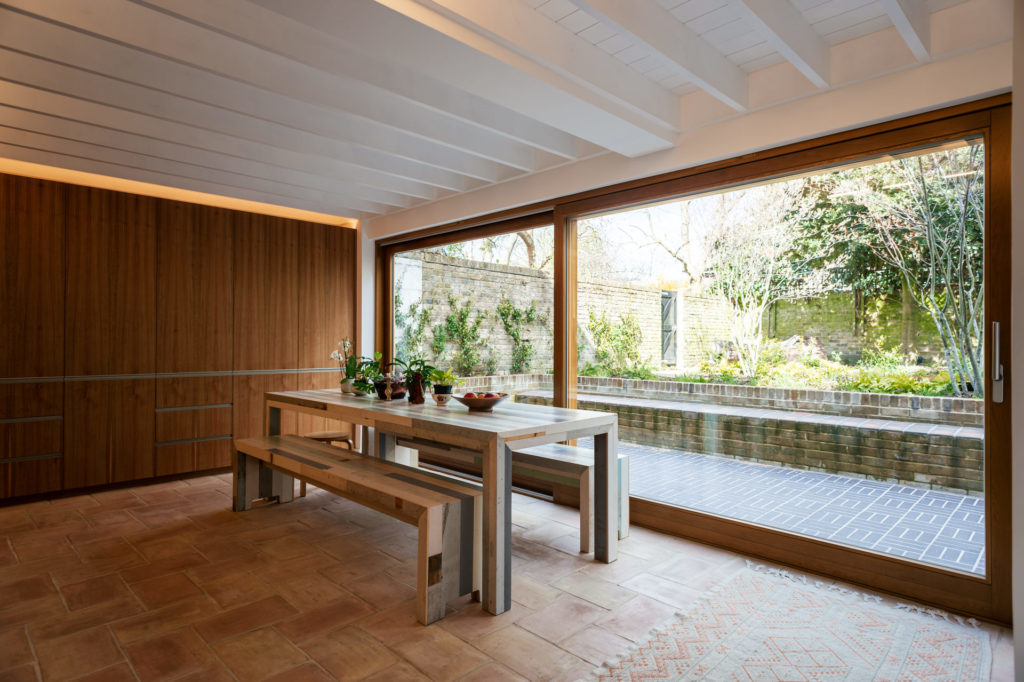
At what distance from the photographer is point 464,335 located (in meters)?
5.29

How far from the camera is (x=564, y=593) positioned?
2.70 metres

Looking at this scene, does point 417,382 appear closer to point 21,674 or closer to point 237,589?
point 237,589

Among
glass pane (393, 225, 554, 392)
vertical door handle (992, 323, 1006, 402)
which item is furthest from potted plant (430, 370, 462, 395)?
vertical door handle (992, 323, 1006, 402)

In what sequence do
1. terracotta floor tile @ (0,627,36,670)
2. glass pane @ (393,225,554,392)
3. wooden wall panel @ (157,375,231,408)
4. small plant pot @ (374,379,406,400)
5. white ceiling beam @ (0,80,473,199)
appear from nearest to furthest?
terracotta floor tile @ (0,627,36,670)
white ceiling beam @ (0,80,473,199)
small plant pot @ (374,379,406,400)
glass pane @ (393,225,554,392)
wooden wall panel @ (157,375,231,408)

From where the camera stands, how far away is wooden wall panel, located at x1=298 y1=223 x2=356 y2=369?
18.4 ft

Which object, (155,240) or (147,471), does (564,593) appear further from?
(155,240)

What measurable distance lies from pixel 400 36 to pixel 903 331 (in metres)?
2.64

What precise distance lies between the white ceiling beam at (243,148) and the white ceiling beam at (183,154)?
0.16 m


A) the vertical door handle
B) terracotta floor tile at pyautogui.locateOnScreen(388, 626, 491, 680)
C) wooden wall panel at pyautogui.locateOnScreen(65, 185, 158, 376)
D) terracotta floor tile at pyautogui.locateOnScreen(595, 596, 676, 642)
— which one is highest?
wooden wall panel at pyautogui.locateOnScreen(65, 185, 158, 376)

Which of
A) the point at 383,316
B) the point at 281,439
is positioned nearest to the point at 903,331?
the point at 281,439

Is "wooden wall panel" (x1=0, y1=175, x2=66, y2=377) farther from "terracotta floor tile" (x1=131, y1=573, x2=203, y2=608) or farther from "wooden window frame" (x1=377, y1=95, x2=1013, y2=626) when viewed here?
"wooden window frame" (x1=377, y1=95, x2=1013, y2=626)

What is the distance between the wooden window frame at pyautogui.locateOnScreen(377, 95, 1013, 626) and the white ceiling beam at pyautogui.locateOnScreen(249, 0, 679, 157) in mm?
512

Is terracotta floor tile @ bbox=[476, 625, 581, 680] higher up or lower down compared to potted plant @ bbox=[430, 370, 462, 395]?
lower down

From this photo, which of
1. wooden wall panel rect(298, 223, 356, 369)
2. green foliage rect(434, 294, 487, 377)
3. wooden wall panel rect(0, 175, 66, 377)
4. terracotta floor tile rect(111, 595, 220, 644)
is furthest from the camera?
wooden wall panel rect(298, 223, 356, 369)
